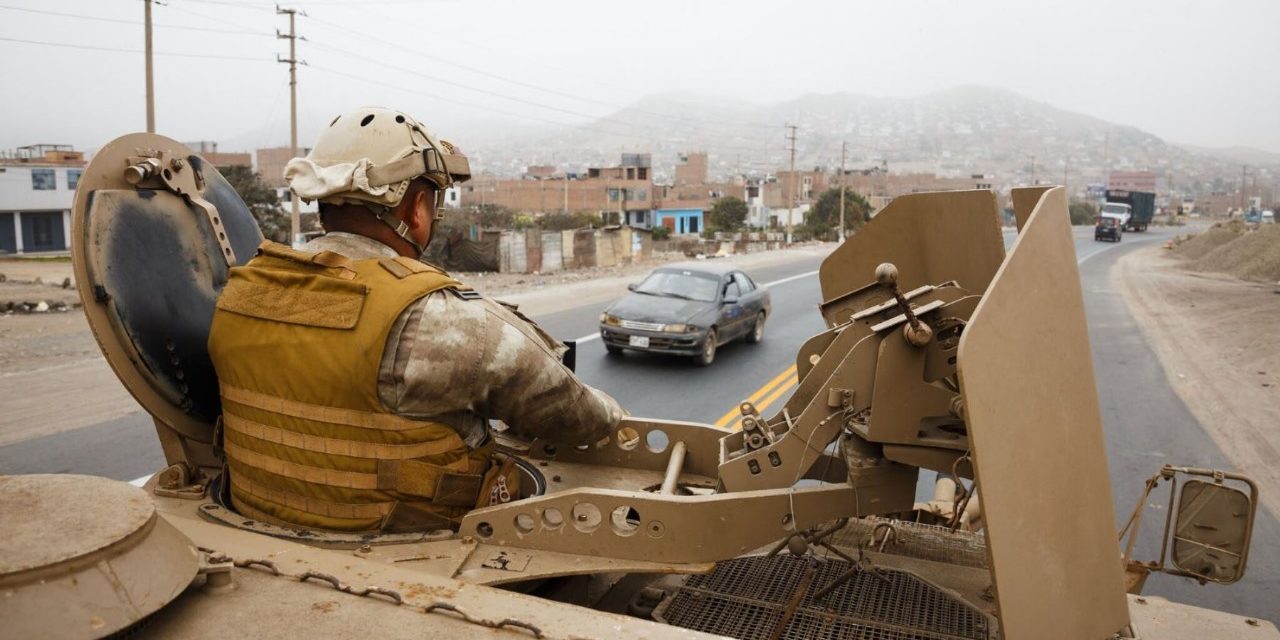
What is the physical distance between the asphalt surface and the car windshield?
109 cm

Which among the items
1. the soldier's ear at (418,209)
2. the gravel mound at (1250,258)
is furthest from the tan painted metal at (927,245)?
the gravel mound at (1250,258)

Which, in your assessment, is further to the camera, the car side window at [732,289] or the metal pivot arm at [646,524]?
the car side window at [732,289]

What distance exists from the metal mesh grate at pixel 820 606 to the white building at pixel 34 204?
69388 mm

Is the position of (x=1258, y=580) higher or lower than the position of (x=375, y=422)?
lower

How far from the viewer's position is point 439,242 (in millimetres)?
38656

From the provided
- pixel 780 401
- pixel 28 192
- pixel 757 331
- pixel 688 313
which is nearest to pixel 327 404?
pixel 780 401

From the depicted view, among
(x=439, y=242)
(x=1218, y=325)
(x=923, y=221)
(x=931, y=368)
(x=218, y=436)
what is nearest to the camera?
(x=931, y=368)

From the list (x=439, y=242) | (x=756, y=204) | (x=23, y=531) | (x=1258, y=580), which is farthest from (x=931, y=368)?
(x=756, y=204)

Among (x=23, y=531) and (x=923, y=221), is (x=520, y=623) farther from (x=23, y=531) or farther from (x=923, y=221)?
(x=923, y=221)

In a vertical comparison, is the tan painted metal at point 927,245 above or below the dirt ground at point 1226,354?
above

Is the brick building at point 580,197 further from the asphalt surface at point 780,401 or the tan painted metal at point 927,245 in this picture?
the tan painted metal at point 927,245

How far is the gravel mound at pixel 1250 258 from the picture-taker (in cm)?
3453

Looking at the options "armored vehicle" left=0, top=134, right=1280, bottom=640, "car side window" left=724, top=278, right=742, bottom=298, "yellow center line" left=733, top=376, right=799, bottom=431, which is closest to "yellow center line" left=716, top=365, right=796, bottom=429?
"yellow center line" left=733, top=376, right=799, bottom=431

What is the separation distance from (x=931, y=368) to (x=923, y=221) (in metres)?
0.93
